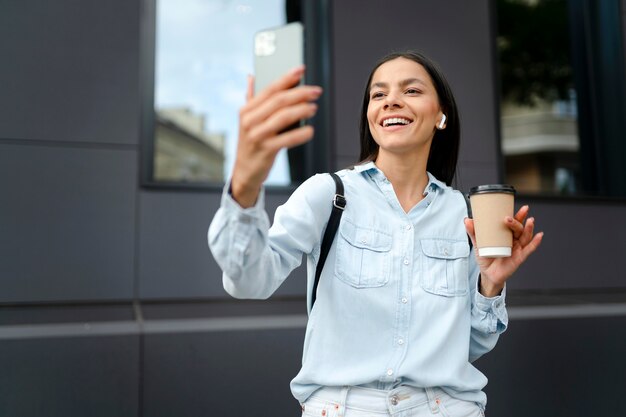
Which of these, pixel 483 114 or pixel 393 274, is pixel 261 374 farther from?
pixel 483 114

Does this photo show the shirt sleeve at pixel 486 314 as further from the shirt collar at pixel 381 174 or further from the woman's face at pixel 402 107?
the woman's face at pixel 402 107

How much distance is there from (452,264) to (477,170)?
3.62 metres

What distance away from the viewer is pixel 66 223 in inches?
168

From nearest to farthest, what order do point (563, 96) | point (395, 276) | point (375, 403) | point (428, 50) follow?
point (375, 403) < point (395, 276) < point (428, 50) < point (563, 96)

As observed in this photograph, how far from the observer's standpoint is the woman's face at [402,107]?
6.40 ft

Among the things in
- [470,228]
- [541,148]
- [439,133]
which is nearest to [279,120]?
[470,228]

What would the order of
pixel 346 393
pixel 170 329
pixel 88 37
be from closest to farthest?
pixel 346 393
pixel 170 329
pixel 88 37

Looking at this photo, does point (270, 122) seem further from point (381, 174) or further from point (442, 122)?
point (442, 122)

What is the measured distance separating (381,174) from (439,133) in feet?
1.30

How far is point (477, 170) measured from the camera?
5.34 metres

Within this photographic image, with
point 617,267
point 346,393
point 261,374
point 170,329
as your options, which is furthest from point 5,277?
point 617,267

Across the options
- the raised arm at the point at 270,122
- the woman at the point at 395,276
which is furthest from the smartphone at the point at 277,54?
the woman at the point at 395,276

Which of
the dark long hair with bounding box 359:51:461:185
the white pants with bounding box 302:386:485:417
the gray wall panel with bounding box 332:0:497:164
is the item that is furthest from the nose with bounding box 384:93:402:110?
the gray wall panel with bounding box 332:0:497:164

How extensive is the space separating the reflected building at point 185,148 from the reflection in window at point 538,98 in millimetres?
2916
